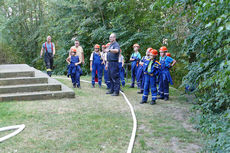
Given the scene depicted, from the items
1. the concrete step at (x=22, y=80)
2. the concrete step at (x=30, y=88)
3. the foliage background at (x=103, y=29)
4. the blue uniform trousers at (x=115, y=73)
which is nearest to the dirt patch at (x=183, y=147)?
the foliage background at (x=103, y=29)

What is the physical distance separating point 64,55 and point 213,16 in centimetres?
1504

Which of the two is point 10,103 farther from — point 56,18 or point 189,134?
point 56,18

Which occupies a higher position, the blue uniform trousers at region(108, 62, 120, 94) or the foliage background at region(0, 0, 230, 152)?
the foliage background at region(0, 0, 230, 152)

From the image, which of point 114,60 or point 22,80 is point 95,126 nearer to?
point 114,60

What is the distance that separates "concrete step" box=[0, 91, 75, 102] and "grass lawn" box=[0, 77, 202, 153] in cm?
30

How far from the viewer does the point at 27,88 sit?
7434mm

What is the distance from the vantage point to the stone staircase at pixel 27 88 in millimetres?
7027

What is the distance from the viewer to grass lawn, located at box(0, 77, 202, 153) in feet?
12.7

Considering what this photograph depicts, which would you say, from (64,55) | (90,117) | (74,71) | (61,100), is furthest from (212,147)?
(64,55)

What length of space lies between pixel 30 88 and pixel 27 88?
0.09 meters

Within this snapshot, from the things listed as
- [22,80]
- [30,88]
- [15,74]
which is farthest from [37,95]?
[15,74]

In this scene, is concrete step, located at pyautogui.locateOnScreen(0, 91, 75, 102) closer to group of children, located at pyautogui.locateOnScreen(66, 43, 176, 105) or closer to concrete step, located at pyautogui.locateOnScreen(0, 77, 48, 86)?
concrete step, located at pyautogui.locateOnScreen(0, 77, 48, 86)

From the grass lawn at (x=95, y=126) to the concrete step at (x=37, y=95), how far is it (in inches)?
11.7

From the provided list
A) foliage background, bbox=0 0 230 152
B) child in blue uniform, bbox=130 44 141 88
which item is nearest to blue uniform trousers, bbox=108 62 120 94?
child in blue uniform, bbox=130 44 141 88
